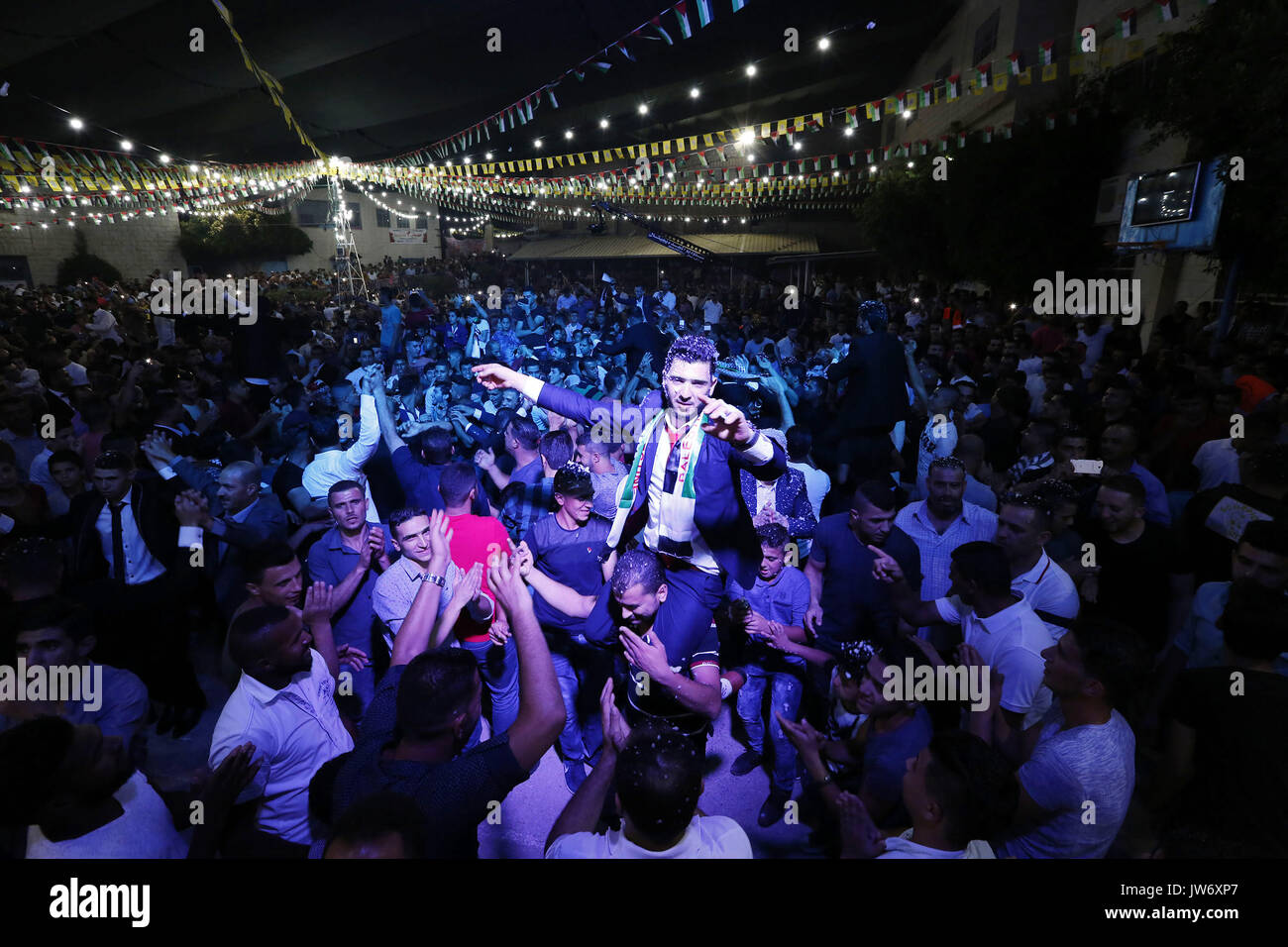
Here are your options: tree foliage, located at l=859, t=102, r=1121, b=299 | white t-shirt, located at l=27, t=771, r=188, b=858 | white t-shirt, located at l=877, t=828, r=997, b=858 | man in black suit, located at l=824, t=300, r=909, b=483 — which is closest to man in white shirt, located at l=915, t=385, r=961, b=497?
man in black suit, located at l=824, t=300, r=909, b=483

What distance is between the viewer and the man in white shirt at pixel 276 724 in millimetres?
2275

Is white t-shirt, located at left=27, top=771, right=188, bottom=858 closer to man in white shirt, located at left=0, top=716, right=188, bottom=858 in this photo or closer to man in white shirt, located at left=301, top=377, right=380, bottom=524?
man in white shirt, located at left=0, top=716, right=188, bottom=858

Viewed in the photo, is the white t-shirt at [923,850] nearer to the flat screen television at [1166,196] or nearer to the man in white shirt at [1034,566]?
the man in white shirt at [1034,566]

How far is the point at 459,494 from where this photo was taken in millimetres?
3359

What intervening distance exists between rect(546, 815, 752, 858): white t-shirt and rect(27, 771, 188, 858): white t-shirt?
1246mm

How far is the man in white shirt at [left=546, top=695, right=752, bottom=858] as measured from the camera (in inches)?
66.4

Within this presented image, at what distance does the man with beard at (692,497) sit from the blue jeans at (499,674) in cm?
102

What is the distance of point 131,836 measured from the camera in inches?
75.1

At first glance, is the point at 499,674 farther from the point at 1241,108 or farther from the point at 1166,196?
the point at 1166,196

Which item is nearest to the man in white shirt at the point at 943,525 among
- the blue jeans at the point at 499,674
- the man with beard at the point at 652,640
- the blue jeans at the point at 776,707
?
the blue jeans at the point at 776,707

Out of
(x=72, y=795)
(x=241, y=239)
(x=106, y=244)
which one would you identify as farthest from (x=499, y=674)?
(x=241, y=239)

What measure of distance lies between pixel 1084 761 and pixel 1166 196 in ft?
35.7

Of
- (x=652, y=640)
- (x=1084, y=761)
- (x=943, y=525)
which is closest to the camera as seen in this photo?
(x=1084, y=761)
